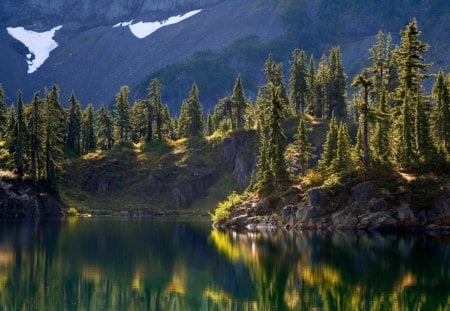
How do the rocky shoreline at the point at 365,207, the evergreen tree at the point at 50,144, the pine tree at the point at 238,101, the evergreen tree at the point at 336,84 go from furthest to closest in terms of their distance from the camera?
1. the pine tree at the point at 238,101
2. the evergreen tree at the point at 336,84
3. the evergreen tree at the point at 50,144
4. the rocky shoreline at the point at 365,207

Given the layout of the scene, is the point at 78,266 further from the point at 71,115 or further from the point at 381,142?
the point at 71,115

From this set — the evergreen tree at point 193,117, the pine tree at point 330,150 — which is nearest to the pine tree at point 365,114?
the pine tree at point 330,150

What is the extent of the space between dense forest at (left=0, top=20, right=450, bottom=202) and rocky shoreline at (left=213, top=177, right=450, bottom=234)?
386 cm

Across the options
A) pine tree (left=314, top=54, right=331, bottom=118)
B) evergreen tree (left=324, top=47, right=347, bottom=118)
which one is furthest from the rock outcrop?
evergreen tree (left=324, top=47, right=347, bottom=118)

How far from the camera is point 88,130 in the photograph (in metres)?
159

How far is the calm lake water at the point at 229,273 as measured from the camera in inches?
1372

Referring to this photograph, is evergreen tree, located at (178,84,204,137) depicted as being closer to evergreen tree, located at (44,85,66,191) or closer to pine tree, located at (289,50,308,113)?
pine tree, located at (289,50,308,113)

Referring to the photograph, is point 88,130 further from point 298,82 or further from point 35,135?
point 298,82

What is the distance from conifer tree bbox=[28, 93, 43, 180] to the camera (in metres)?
123

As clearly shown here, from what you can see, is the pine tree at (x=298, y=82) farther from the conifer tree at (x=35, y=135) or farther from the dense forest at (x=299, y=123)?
the conifer tree at (x=35, y=135)

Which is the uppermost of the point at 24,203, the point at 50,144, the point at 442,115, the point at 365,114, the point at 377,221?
the point at 50,144

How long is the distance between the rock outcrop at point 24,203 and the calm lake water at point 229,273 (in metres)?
46.6

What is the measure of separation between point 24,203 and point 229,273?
79.0m

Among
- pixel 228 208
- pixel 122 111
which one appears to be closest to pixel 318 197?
pixel 228 208
